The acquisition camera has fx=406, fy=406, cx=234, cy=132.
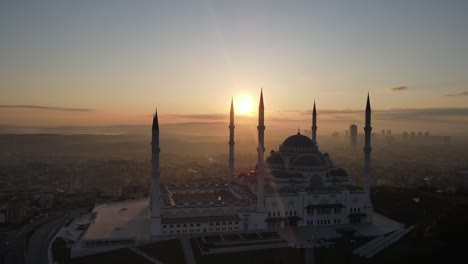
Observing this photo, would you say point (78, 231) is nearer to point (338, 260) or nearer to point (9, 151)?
point (338, 260)

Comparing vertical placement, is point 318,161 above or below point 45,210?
above

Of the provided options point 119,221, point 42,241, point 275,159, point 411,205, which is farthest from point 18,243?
point 411,205

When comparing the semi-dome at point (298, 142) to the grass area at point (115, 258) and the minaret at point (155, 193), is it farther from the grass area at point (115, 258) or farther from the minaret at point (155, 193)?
the grass area at point (115, 258)

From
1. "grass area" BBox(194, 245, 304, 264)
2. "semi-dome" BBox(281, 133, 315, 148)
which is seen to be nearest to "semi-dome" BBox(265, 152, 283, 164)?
"semi-dome" BBox(281, 133, 315, 148)

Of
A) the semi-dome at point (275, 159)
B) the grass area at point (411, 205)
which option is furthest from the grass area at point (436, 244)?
the semi-dome at point (275, 159)

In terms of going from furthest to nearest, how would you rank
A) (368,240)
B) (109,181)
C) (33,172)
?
(33,172), (109,181), (368,240)

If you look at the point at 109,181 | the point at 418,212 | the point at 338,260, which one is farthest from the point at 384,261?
the point at 109,181

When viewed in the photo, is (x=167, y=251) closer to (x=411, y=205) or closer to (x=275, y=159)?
(x=275, y=159)
